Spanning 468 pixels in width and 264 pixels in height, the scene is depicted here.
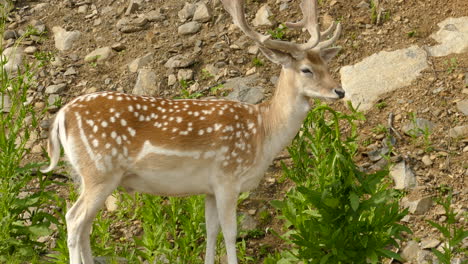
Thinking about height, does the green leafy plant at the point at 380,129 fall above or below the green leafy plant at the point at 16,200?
below

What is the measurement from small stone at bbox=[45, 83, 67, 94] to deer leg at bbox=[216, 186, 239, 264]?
4.14 metres

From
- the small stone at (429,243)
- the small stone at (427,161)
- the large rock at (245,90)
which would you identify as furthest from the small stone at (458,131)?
the large rock at (245,90)

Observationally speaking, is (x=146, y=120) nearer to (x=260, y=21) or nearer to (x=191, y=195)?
(x=191, y=195)

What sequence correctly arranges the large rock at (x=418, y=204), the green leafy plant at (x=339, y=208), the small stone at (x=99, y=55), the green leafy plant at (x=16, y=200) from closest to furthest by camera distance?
the green leafy plant at (x=339, y=208), the green leafy plant at (x=16, y=200), the large rock at (x=418, y=204), the small stone at (x=99, y=55)

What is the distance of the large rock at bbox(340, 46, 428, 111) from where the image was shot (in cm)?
1036

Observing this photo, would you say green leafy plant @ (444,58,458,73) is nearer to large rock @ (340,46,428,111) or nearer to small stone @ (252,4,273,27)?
large rock @ (340,46,428,111)

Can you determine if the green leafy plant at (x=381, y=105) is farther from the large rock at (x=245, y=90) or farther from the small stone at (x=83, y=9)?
the small stone at (x=83, y=9)

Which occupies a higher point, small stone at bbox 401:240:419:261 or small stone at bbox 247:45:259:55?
small stone at bbox 247:45:259:55

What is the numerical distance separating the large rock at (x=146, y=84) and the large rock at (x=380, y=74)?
229cm

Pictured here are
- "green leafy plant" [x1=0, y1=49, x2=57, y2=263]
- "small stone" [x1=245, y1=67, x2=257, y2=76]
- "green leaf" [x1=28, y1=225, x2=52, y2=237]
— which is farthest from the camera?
"small stone" [x1=245, y1=67, x2=257, y2=76]

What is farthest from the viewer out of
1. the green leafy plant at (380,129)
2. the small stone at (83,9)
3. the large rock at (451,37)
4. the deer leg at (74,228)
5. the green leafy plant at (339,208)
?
the small stone at (83,9)

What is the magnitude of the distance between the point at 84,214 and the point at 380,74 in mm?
4325

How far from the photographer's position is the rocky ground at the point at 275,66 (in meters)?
9.59

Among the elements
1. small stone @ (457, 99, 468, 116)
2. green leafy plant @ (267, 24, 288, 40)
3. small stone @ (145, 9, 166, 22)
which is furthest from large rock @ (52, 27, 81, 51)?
small stone @ (457, 99, 468, 116)
